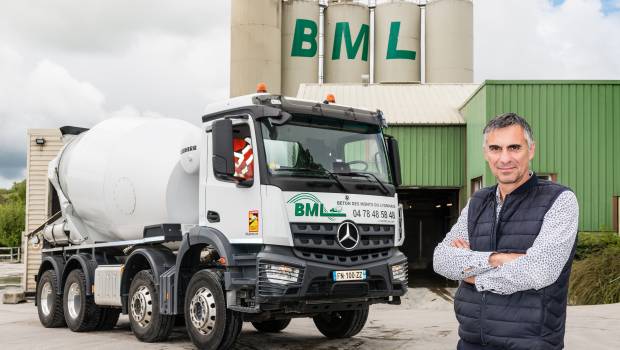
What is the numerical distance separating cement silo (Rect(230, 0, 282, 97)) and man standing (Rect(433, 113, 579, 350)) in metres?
32.0

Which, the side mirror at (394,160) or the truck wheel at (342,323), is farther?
the truck wheel at (342,323)

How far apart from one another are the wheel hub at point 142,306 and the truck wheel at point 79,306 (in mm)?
1938

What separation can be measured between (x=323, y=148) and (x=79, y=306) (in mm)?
6144

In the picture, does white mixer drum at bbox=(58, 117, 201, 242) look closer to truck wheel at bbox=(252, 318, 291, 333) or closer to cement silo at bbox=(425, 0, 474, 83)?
truck wheel at bbox=(252, 318, 291, 333)

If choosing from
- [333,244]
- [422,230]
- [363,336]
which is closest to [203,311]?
[333,244]

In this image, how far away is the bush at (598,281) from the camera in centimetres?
1520

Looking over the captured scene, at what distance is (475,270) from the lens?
3596 mm

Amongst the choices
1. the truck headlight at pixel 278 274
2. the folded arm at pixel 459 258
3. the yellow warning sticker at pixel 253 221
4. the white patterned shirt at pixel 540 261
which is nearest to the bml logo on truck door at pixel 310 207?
the yellow warning sticker at pixel 253 221

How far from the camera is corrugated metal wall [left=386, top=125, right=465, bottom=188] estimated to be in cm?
2305

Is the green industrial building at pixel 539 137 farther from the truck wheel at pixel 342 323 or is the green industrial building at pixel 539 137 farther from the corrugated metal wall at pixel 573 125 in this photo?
the truck wheel at pixel 342 323

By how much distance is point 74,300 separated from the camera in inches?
519

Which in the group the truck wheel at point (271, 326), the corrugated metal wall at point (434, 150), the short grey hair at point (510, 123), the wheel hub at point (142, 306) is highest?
the corrugated metal wall at point (434, 150)

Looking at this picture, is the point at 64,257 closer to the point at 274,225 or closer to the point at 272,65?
the point at 274,225

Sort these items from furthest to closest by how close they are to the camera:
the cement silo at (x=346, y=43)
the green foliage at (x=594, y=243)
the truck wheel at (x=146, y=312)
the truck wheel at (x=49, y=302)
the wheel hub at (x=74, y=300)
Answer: the cement silo at (x=346, y=43) → the green foliage at (x=594, y=243) → the truck wheel at (x=49, y=302) → the wheel hub at (x=74, y=300) → the truck wheel at (x=146, y=312)
